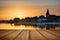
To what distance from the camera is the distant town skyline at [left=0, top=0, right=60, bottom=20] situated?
1054 centimetres

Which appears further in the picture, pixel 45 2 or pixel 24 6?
pixel 24 6

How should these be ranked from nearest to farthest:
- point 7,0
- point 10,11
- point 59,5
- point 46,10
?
point 59,5 → point 7,0 → point 46,10 → point 10,11

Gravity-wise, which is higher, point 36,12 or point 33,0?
point 33,0

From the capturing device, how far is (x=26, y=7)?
11.9 metres

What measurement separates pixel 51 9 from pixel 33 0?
144cm

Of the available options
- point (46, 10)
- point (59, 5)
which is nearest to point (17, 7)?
point (46, 10)

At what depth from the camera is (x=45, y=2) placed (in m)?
10.6

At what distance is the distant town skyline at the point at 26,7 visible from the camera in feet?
34.6

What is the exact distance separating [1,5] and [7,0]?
1.58ft

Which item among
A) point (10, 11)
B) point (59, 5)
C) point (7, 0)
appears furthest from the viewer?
point (10, 11)

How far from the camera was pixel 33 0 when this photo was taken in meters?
10.7

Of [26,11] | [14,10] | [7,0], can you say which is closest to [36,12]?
[26,11]

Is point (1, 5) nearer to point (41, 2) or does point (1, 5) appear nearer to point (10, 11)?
point (10, 11)

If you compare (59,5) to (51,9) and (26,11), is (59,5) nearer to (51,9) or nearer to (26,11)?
(51,9)
